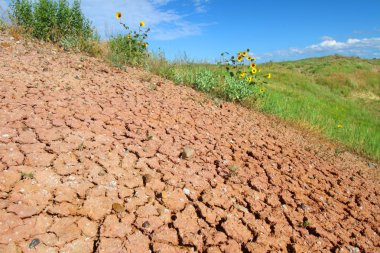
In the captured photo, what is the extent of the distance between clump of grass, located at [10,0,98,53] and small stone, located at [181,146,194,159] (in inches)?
140

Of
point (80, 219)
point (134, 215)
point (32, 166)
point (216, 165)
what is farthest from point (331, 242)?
point (32, 166)

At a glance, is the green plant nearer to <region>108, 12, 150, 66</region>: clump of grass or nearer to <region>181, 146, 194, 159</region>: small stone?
<region>181, 146, 194, 159</region>: small stone

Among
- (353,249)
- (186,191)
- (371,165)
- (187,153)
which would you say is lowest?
(371,165)

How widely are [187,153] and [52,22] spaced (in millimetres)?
4260

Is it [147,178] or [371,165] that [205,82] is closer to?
[371,165]

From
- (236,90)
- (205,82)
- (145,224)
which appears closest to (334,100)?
(236,90)

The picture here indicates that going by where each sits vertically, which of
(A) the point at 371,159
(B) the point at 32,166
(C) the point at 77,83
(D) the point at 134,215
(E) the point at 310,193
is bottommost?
(A) the point at 371,159

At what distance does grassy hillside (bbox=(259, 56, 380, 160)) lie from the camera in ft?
20.1

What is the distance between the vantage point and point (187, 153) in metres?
3.01

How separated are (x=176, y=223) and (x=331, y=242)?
4.16ft

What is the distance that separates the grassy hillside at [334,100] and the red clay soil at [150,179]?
184cm

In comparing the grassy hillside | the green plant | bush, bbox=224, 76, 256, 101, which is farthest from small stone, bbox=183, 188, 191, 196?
the grassy hillside

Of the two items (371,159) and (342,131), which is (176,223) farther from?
(342,131)

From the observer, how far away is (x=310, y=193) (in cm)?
313
